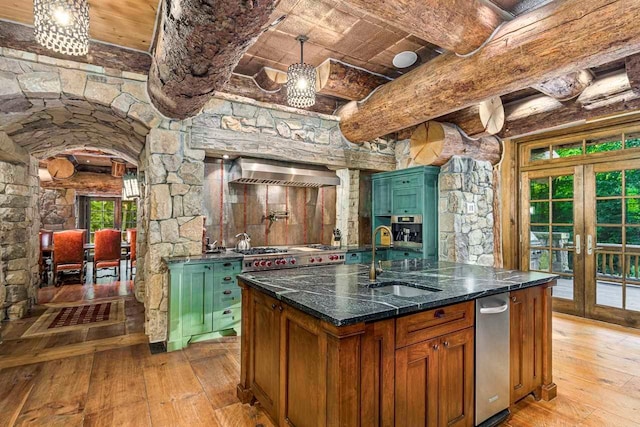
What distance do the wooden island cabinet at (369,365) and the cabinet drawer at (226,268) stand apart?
1326mm

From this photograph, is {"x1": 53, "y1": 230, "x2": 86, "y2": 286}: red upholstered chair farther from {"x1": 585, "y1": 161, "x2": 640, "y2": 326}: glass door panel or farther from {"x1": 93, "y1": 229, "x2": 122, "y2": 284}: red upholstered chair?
{"x1": 585, "y1": 161, "x2": 640, "y2": 326}: glass door panel

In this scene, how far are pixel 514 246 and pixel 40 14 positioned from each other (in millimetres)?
5674

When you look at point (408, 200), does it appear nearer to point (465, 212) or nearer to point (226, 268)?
point (465, 212)

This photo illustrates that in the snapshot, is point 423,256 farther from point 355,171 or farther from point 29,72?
point 29,72

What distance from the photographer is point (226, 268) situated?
3.59 metres

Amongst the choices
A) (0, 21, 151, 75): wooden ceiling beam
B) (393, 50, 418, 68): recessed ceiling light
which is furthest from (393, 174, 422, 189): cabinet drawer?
(0, 21, 151, 75): wooden ceiling beam

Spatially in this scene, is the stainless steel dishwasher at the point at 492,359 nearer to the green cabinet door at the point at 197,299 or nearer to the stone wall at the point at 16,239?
the green cabinet door at the point at 197,299

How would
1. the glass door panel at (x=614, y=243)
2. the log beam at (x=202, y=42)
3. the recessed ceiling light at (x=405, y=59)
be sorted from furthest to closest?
the glass door panel at (x=614, y=243), the recessed ceiling light at (x=405, y=59), the log beam at (x=202, y=42)

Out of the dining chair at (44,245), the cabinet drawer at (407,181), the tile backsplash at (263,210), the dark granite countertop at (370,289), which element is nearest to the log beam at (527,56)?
the cabinet drawer at (407,181)

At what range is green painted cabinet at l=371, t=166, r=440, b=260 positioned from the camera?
450 cm

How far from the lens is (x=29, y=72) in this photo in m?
2.84

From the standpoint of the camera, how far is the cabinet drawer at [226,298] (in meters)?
3.53

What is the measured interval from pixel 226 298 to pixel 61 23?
2.71 metres

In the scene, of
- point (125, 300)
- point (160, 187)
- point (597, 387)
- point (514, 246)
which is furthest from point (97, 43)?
point (514, 246)
